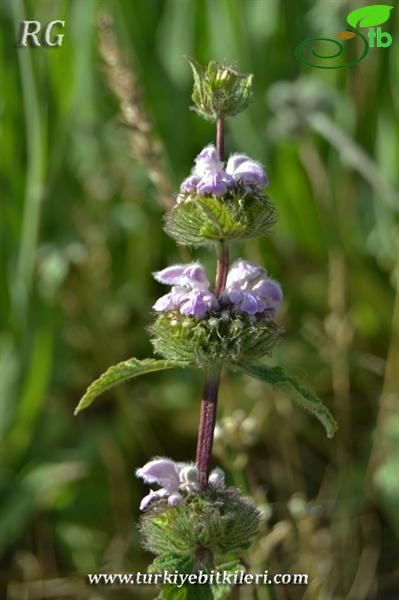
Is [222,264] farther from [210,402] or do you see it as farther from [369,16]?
[369,16]

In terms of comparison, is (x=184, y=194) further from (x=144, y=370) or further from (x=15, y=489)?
(x=15, y=489)

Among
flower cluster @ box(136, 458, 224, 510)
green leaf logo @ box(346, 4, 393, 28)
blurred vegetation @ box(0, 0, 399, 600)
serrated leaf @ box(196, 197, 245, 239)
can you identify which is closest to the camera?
serrated leaf @ box(196, 197, 245, 239)

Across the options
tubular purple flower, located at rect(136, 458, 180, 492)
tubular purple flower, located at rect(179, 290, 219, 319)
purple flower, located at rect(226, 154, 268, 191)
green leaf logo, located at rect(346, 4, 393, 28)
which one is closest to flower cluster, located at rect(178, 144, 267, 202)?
purple flower, located at rect(226, 154, 268, 191)

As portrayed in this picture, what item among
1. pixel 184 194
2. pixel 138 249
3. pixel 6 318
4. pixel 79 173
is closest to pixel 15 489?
pixel 6 318

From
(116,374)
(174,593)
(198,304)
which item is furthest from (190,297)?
(174,593)

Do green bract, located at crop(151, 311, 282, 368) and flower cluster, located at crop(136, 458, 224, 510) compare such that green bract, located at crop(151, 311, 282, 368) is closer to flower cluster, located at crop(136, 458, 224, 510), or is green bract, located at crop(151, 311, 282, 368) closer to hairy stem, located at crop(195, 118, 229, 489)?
hairy stem, located at crop(195, 118, 229, 489)

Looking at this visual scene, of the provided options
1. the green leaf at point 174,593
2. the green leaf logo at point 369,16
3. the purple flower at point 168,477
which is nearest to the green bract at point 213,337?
the purple flower at point 168,477
